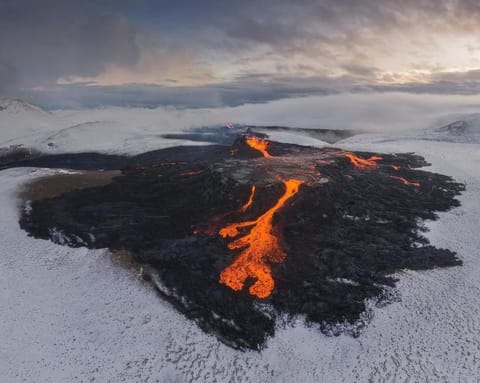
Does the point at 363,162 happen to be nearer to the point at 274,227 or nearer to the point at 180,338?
the point at 274,227

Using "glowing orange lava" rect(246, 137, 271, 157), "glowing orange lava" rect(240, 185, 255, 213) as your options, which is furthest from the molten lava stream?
"glowing orange lava" rect(246, 137, 271, 157)

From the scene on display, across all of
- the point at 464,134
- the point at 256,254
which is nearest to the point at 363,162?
the point at 256,254

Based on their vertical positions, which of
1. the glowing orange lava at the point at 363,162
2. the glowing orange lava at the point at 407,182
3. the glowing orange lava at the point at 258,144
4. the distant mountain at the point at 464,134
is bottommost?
the distant mountain at the point at 464,134

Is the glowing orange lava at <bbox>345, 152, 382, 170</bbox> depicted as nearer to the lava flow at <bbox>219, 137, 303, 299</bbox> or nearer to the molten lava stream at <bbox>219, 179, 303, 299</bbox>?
the lava flow at <bbox>219, 137, 303, 299</bbox>

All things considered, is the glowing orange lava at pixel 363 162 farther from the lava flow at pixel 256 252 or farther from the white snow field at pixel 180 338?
the white snow field at pixel 180 338

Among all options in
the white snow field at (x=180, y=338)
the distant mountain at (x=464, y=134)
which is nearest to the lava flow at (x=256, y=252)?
the white snow field at (x=180, y=338)
